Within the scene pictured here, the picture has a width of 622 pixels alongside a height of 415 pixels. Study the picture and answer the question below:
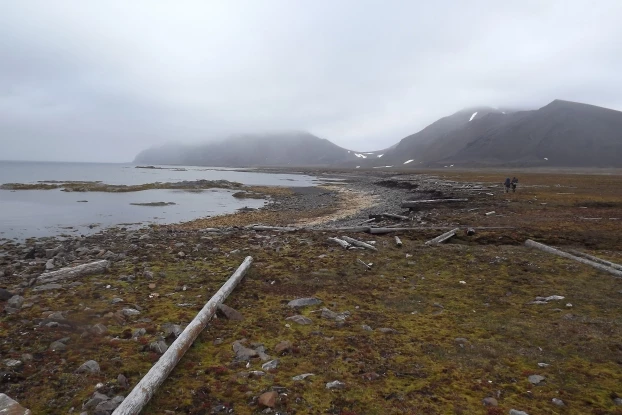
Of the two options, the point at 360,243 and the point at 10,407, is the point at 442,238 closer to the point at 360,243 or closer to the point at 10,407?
the point at 360,243

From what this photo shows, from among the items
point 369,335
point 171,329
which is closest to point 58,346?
point 171,329

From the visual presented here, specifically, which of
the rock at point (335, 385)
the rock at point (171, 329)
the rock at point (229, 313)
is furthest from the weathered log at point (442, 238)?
the rock at point (171, 329)

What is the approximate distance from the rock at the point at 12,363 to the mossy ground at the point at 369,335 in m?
0.26

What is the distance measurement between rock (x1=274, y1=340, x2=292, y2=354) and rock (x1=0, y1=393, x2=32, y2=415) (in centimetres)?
391

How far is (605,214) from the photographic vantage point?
945 inches

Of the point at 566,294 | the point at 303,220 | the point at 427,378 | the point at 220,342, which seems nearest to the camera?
the point at 427,378

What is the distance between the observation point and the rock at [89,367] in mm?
6141

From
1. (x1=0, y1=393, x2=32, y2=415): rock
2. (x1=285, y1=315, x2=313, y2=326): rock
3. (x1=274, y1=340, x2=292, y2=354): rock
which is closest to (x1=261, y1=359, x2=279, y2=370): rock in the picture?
(x1=274, y1=340, x2=292, y2=354): rock

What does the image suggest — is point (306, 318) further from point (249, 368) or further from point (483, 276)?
point (483, 276)

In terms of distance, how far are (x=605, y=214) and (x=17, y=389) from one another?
1220 inches

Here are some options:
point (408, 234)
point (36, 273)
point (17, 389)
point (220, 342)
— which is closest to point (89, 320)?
point (17, 389)

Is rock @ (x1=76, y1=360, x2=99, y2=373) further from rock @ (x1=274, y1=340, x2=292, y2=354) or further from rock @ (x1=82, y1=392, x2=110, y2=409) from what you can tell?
rock @ (x1=274, y1=340, x2=292, y2=354)

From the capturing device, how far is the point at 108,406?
17.0 feet

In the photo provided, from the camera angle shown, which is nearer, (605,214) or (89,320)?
(89,320)
